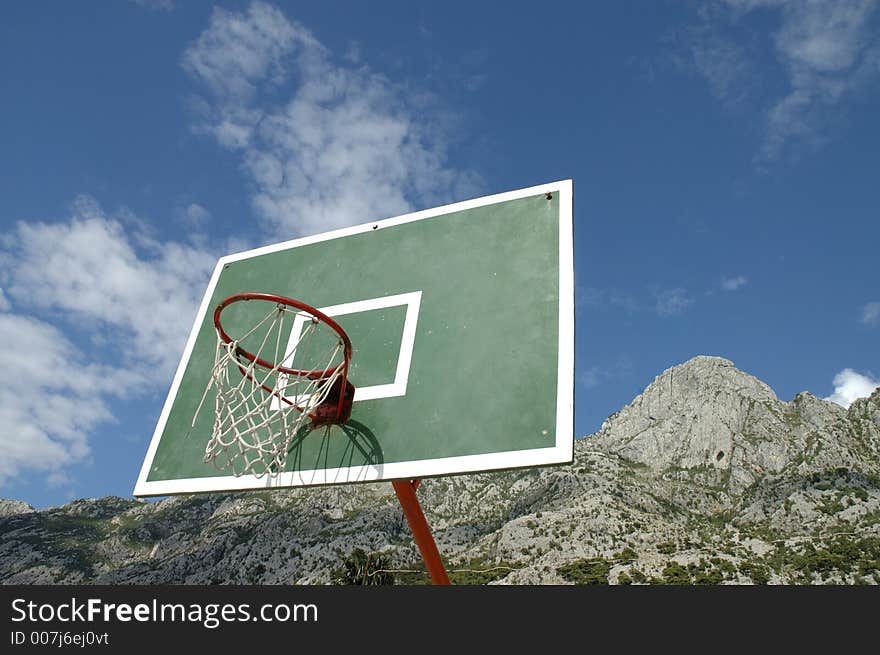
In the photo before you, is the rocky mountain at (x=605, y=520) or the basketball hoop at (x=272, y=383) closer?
the basketball hoop at (x=272, y=383)

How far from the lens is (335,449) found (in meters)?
3.96

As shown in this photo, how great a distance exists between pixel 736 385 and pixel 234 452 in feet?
277

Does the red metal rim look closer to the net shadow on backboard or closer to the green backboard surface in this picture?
the green backboard surface

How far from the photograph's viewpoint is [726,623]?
5.22 metres

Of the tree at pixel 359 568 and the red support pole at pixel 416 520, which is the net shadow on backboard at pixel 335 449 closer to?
the red support pole at pixel 416 520

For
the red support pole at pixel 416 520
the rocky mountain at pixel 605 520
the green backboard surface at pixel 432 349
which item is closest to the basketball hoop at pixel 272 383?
the green backboard surface at pixel 432 349

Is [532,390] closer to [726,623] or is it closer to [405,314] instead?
[405,314]

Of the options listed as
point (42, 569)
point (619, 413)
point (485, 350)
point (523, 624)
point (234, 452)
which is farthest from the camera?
point (619, 413)

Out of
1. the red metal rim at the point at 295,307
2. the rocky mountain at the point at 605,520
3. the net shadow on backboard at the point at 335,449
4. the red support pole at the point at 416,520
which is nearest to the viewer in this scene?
the net shadow on backboard at the point at 335,449

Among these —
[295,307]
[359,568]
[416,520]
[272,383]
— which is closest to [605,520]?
[359,568]

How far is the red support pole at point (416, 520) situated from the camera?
161 inches

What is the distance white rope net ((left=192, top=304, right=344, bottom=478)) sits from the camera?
164 inches

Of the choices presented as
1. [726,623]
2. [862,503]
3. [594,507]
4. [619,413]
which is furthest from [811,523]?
[726,623]

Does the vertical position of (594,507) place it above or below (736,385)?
below
